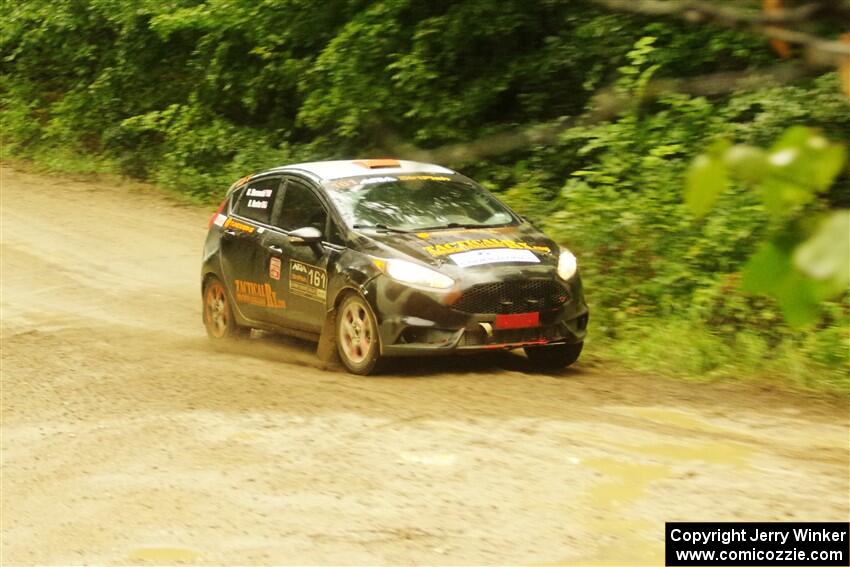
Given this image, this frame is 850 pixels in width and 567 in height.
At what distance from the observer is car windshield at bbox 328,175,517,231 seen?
10.0m

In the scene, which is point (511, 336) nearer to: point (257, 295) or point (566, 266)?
point (566, 266)

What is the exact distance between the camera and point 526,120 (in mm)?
16688

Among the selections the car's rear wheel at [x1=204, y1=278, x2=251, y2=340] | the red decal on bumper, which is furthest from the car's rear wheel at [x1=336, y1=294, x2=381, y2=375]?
the car's rear wheel at [x1=204, y1=278, x2=251, y2=340]

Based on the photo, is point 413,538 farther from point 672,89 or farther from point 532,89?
point 532,89

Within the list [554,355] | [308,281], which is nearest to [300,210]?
[308,281]

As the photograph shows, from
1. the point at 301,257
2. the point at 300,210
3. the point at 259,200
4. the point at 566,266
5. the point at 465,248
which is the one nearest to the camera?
the point at 465,248

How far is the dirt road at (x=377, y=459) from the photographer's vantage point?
5.50 m

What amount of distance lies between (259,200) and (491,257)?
285 cm

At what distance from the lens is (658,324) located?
1073cm

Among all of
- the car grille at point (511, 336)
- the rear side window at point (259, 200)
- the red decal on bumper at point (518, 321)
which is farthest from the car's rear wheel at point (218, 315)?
the red decal on bumper at point (518, 321)

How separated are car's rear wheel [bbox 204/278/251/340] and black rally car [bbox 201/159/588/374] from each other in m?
0.04

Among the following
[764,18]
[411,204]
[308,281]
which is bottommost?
[308,281]

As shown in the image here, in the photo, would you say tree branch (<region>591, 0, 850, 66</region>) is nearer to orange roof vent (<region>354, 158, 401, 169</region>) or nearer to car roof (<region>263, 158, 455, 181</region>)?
car roof (<region>263, 158, 455, 181</region>)

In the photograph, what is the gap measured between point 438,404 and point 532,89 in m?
9.41
